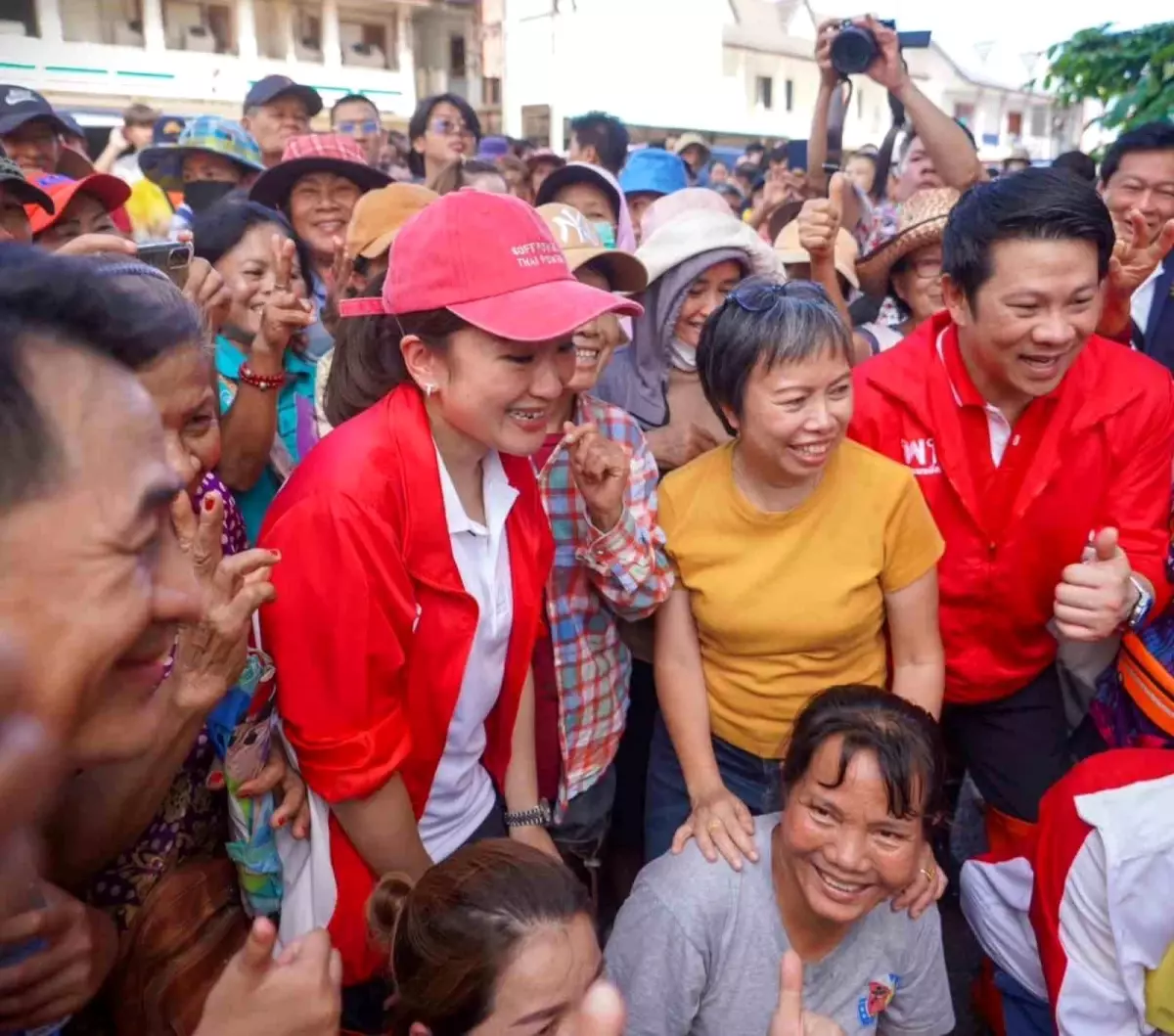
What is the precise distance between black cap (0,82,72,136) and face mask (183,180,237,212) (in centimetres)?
60

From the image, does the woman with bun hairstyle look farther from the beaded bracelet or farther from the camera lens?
the camera lens

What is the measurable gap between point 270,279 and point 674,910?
74.3 inches

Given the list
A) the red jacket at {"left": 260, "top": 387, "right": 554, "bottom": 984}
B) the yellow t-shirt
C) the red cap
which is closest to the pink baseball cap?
the red jacket at {"left": 260, "top": 387, "right": 554, "bottom": 984}

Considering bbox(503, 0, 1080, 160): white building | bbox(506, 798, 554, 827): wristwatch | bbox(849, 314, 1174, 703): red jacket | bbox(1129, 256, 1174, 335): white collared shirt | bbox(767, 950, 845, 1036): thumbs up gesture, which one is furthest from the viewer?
bbox(503, 0, 1080, 160): white building

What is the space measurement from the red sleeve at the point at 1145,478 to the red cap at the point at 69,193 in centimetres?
275

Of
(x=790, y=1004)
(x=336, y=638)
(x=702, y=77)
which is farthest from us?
(x=702, y=77)

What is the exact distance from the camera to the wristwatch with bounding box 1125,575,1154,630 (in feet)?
6.47

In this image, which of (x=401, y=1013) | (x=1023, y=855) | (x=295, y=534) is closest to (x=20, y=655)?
(x=295, y=534)

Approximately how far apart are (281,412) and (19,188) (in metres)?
0.85

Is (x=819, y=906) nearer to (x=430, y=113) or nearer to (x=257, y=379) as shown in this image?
(x=257, y=379)

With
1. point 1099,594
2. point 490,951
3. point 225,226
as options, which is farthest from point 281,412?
point 1099,594

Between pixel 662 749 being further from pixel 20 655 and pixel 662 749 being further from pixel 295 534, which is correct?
pixel 20 655

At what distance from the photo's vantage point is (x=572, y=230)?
2.54m

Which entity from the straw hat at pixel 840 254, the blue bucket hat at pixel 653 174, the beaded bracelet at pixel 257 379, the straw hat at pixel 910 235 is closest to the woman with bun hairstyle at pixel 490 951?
the beaded bracelet at pixel 257 379
